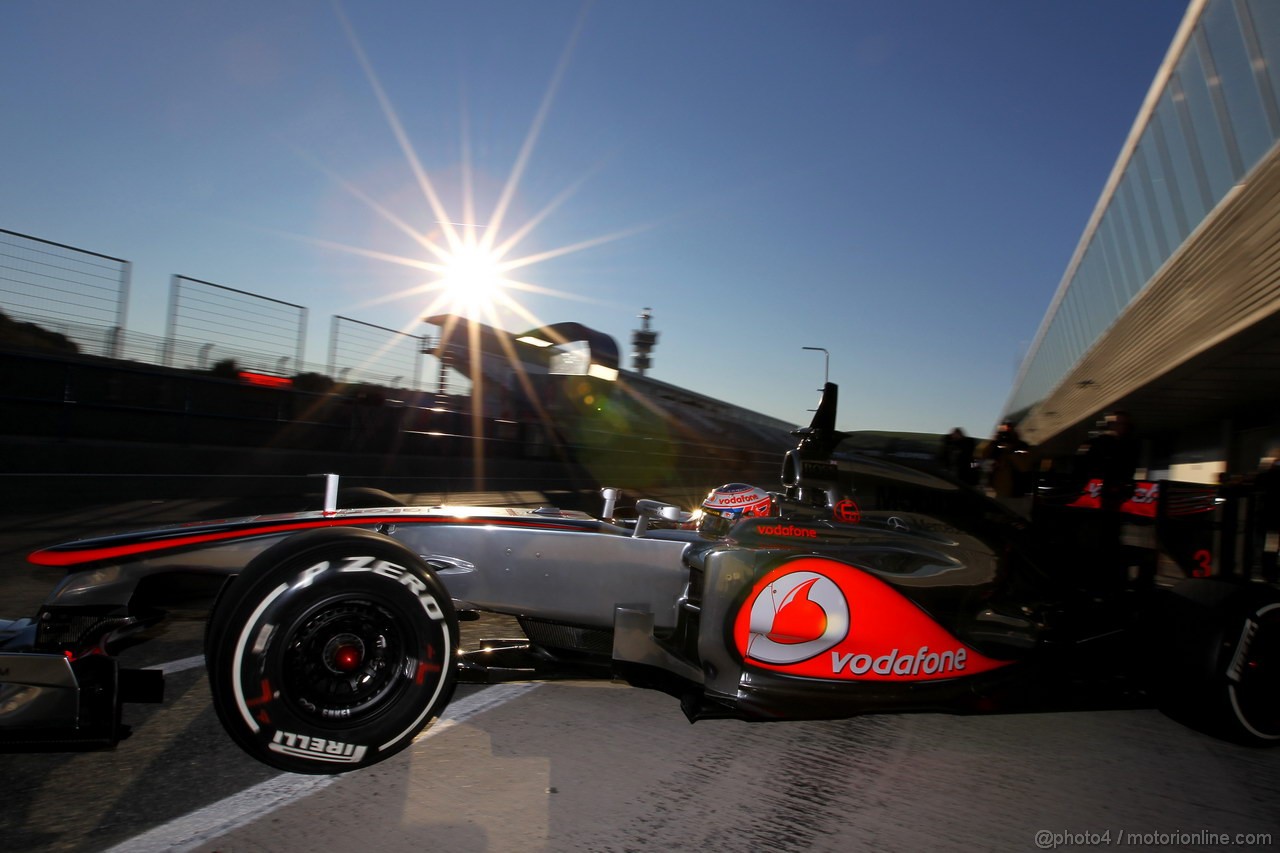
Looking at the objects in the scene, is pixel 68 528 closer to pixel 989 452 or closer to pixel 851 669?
pixel 851 669

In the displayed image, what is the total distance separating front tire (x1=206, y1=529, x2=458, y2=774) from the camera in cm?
250

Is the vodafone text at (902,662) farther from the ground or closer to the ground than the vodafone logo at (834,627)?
closer to the ground

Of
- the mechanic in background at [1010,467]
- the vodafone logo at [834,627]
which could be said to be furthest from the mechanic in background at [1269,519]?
the vodafone logo at [834,627]

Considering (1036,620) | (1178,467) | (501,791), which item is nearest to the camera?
(501,791)

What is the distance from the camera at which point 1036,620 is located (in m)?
3.72

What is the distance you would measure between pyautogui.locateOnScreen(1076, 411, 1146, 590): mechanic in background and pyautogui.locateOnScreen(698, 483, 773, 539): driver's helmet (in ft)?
6.85

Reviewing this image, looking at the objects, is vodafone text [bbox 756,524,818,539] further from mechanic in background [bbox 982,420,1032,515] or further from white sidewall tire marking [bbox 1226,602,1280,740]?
mechanic in background [bbox 982,420,1032,515]

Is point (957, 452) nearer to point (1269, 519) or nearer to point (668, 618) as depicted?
point (1269, 519)

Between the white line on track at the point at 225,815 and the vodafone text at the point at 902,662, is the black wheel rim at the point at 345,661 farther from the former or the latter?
the vodafone text at the point at 902,662

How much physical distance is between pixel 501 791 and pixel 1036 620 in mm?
2522

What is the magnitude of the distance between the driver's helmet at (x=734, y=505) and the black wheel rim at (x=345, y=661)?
1.71 meters

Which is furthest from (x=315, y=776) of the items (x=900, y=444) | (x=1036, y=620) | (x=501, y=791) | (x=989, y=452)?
(x=989, y=452)

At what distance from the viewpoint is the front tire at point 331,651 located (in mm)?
2496

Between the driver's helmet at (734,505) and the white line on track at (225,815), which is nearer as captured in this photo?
the white line on track at (225,815)
